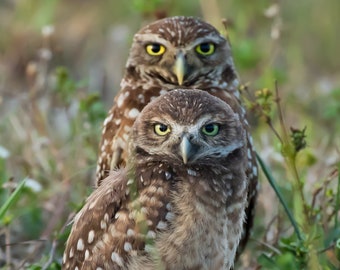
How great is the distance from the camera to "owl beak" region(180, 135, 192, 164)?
4.47m

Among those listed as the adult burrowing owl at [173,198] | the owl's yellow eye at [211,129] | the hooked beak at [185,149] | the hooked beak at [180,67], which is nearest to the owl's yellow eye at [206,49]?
the hooked beak at [180,67]

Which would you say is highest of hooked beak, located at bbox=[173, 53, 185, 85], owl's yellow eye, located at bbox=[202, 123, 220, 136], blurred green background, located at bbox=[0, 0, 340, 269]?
hooked beak, located at bbox=[173, 53, 185, 85]

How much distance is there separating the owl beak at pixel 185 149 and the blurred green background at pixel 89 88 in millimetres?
989

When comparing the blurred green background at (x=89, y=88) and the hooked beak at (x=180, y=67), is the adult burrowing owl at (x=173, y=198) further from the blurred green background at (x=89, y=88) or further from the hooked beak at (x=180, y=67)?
the hooked beak at (x=180, y=67)

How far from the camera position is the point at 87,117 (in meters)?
6.46

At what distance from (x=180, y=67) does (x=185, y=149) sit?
114 centimetres

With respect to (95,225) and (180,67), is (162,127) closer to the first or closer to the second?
(95,225)

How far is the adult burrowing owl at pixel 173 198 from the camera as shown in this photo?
14.8 feet

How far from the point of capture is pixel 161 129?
182 inches

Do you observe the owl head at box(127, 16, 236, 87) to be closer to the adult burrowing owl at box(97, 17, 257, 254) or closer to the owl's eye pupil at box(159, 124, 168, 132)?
the adult burrowing owl at box(97, 17, 257, 254)

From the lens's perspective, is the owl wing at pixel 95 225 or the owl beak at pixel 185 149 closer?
the owl beak at pixel 185 149

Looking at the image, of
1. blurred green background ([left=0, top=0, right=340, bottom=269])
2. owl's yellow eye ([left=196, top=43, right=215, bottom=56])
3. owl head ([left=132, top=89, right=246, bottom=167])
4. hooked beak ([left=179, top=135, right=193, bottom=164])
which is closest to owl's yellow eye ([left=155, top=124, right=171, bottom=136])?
owl head ([left=132, top=89, right=246, bottom=167])

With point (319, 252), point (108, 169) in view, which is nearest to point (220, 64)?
point (108, 169)

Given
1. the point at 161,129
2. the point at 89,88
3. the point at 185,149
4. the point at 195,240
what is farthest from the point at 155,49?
the point at 89,88
